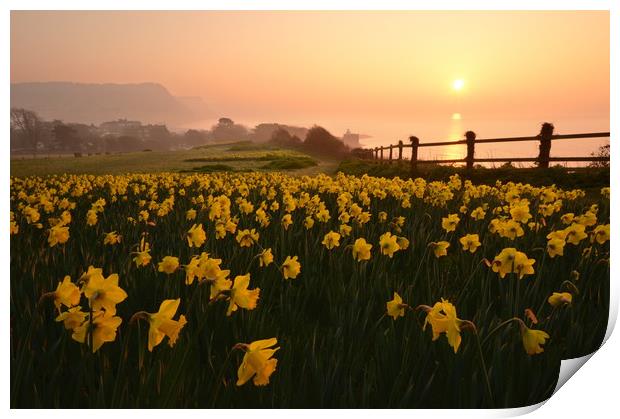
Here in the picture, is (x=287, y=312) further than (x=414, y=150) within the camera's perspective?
No

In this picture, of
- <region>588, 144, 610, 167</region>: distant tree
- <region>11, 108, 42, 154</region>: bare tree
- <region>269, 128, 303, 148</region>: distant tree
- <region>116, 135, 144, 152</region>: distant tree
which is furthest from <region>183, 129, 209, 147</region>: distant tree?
<region>588, 144, 610, 167</region>: distant tree

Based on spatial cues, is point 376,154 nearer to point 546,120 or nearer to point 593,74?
point 546,120

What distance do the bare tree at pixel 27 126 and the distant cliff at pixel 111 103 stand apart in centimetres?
4

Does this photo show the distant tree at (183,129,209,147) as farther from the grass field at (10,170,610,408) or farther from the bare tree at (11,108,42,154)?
the bare tree at (11,108,42,154)

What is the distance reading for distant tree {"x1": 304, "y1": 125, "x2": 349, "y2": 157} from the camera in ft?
10.2

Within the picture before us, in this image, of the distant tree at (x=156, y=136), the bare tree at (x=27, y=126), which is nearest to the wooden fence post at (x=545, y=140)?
the distant tree at (x=156, y=136)

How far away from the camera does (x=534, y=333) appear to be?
4.98 feet

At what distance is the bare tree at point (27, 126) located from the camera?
2592 mm

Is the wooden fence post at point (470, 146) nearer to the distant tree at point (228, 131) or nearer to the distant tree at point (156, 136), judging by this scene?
the distant tree at point (228, 131)

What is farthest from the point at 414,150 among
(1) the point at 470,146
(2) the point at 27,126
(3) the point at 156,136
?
(2) the point at 27,126

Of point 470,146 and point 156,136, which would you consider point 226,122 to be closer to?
point 156,136

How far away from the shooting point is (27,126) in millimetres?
2633

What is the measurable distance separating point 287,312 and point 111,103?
1.50 m
